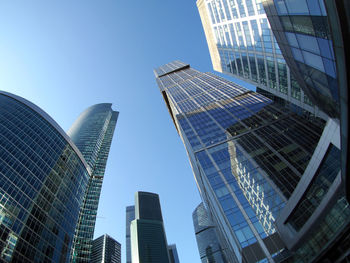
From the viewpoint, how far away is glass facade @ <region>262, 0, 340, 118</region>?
14983 millimetres

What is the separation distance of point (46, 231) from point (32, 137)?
95.9 ft

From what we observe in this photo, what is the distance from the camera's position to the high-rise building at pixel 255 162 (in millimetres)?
27353

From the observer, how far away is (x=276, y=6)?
22.0 metres

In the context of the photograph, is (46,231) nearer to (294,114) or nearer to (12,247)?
(12,247)

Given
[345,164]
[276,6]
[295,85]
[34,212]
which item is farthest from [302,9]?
[34,212]

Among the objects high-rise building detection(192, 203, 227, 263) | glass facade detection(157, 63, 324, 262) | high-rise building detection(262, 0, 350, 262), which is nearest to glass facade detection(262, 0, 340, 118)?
high-rise building detection(262, 0, 350, 262)

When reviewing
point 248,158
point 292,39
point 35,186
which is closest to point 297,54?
point 292,39

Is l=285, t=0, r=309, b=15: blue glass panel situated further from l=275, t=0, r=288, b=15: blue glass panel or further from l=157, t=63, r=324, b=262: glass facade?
l=157, t=63, r=324, b=262: glass facade

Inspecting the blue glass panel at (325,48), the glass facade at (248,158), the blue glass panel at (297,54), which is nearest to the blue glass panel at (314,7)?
the blue glass panel at (325,48)

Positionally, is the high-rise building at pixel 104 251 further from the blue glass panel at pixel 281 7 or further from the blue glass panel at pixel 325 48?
the blue glass panel at pixel 325 48

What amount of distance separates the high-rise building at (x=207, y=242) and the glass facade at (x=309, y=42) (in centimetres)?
14973

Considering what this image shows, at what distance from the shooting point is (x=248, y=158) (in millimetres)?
50250

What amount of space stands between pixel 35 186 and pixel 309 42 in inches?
2708

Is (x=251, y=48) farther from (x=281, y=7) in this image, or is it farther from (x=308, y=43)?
(x=308, y=43)
